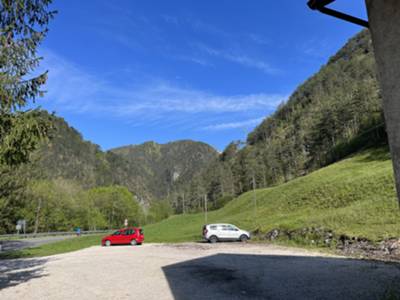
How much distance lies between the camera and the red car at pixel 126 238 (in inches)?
1069

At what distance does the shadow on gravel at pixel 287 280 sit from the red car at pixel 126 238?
15.6 meters

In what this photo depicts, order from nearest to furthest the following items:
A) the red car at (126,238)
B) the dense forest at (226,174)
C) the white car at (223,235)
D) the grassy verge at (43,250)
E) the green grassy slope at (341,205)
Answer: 1. the green grassy slope at (341,205)
2. the grassy verge at (43,250)
3. the white car at (223,235)
4. the red car at (126,238)
5. the dense forest at (226,174)

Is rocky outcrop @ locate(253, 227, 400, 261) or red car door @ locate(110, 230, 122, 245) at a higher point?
rocky outcrop @ locate(253, 227, 400, 261)

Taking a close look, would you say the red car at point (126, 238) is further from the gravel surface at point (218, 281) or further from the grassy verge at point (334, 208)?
the gravel surface at point (218, 281)

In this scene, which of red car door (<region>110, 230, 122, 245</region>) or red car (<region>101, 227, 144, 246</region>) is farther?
red car door (<region>110, 230, 122, 245</region>)

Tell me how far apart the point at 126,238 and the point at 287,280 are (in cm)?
2126

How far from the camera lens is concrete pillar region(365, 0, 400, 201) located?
3.38m

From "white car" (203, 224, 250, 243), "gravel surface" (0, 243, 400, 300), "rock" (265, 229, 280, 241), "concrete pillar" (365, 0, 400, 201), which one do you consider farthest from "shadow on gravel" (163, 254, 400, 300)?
"white car" (203, 224, 250, 243)

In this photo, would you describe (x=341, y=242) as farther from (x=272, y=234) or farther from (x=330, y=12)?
(x=330, y=12)

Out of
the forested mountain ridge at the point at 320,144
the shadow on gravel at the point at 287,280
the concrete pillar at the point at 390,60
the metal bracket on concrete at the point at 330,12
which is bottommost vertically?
the shadow on gravel at the point at 287,280

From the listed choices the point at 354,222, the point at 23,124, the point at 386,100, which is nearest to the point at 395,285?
the point at 386,100

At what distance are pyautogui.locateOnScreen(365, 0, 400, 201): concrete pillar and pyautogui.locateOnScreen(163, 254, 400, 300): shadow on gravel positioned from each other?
4748 mm

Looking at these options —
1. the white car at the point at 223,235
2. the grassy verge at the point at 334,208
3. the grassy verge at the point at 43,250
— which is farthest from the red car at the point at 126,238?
the white car at the point at 223,235

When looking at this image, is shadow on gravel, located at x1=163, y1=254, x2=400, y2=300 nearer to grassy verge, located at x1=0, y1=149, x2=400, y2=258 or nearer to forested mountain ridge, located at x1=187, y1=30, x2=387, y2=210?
grassy verge, located at x1=0, y1=149, x2=400, y2=258
